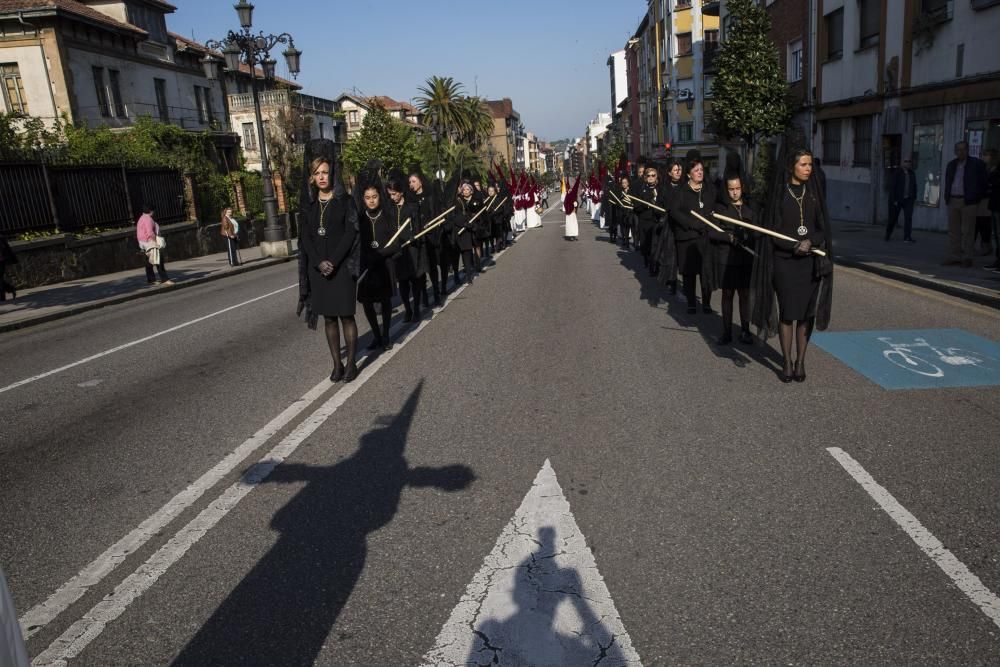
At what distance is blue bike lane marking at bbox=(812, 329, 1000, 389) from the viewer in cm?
632

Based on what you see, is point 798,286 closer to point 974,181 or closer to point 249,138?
point 974,181

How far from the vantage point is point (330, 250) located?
278 inches

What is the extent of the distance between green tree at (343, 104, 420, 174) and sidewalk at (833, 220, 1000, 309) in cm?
3308

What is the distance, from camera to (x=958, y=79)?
16.9 m

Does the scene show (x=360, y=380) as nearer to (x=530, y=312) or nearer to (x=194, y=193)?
(x=530, y=312)

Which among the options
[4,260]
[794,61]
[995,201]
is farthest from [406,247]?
[794,61]

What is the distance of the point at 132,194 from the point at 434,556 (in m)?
23.7

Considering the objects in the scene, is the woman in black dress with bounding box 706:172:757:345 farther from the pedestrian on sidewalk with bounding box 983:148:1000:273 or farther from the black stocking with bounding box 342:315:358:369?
the pedestrian on sidewalk with bounding box 983:148:1000:273

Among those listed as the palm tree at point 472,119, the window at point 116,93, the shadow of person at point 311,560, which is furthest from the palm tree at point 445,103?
the shadow of person at point 311,560

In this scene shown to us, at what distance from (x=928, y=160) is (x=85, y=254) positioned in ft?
71.2

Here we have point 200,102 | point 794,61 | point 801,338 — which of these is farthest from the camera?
point 200,102

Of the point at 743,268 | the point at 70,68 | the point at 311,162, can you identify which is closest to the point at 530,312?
the point at 743,268

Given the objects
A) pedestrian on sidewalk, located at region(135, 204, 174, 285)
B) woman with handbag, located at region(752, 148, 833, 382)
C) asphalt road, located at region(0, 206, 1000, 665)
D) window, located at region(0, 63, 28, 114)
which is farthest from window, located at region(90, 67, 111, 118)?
woman with handbag, located at region(752, 148, 833, 382)

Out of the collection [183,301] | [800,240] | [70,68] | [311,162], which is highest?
[70,68]
